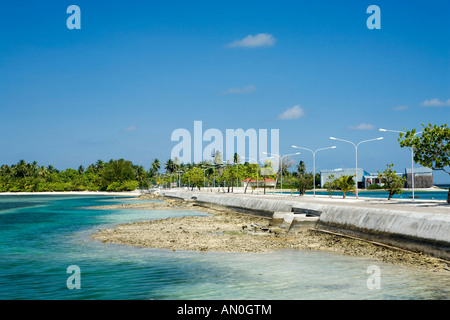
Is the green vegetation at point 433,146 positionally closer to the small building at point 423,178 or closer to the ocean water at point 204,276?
the ocean water at point 204,276

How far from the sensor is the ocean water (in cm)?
1441

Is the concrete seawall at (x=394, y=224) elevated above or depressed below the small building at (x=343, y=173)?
below

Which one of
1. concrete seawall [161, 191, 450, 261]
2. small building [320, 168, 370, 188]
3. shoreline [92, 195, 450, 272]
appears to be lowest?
shoreline [92, 195, 450, 272]

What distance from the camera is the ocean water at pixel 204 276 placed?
14.4 meters

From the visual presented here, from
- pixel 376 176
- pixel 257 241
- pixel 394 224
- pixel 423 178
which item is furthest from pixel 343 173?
pixel 394 224

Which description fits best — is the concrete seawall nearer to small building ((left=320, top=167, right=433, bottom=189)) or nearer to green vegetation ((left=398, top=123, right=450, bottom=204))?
green vegetation ((left=398, top=123, right=450, bottom=204))

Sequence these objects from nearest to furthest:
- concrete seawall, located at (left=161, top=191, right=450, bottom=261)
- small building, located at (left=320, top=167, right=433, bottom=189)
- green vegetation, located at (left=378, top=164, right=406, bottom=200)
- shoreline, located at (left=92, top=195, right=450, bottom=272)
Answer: concrete seawall, located at (left=161, top=191, right=450, bottom=261) < shoreline, located at (left=92, top=195, right=450, bottom=272) < green vegetation, located at (left=378, top=164, right=406, bottom=200) < small building, located at (left=320, top=167, right=433, bottom=189)

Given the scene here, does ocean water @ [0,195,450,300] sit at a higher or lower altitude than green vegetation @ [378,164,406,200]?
lower

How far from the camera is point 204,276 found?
1716cm

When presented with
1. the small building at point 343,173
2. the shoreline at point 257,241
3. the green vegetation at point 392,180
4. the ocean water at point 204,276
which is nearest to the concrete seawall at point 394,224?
the shoreline at point 257,241

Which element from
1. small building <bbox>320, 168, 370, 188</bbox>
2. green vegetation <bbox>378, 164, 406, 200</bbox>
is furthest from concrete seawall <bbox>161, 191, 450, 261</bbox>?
small building <bbox>320, 168, 370, 188</bbox>

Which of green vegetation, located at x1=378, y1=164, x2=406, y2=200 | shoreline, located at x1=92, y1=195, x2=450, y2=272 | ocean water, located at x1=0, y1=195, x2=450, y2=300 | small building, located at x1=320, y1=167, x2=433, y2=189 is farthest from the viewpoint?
small building, located at x1=320, y1=167, x2=433, y2=189

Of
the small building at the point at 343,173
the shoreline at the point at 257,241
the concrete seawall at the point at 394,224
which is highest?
the small building at the point at 343,173
